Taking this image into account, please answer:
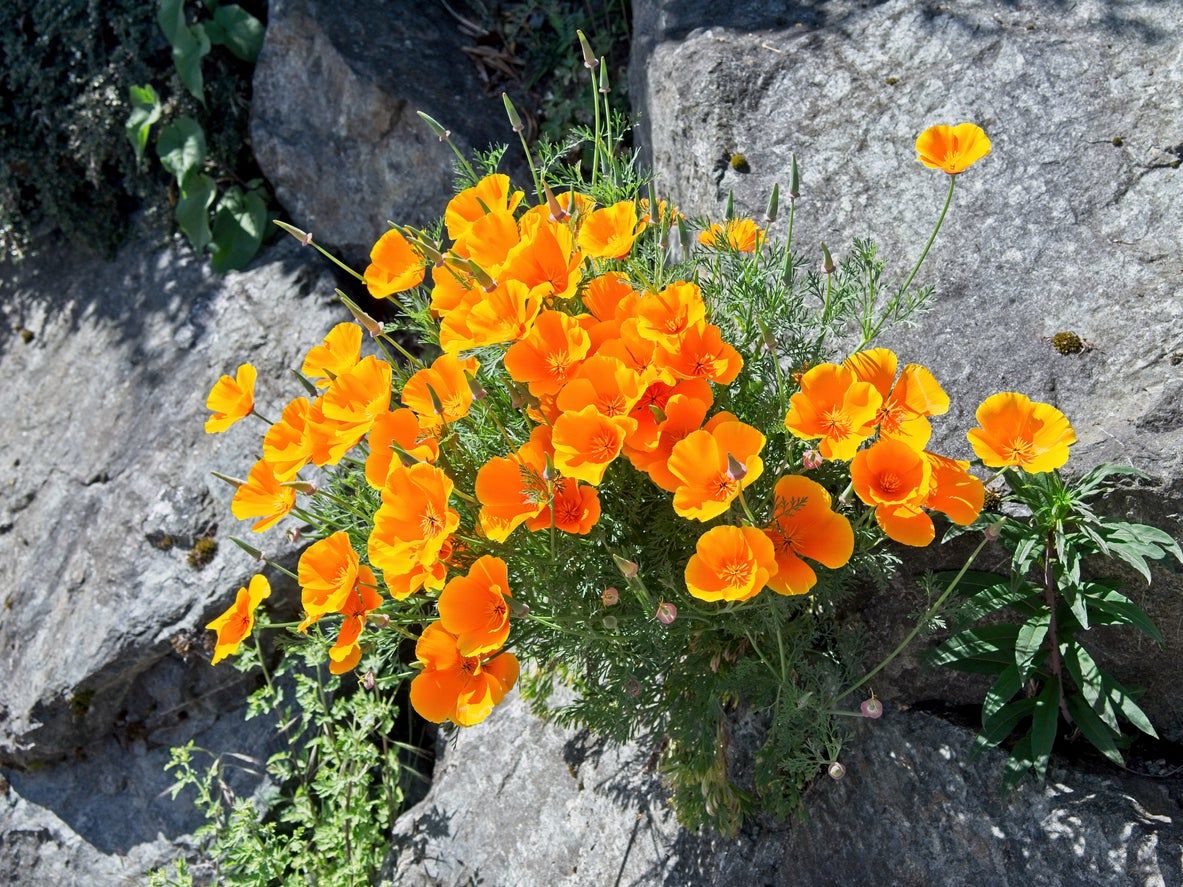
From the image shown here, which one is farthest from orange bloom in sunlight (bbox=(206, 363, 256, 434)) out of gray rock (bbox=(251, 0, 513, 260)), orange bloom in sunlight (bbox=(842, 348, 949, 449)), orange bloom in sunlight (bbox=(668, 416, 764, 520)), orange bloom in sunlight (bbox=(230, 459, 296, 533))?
gray rock (bbox=(251, 0, 513, 260))

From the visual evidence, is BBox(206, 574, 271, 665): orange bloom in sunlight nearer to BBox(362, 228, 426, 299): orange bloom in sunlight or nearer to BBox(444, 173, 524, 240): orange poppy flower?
BBox(362, 228, 426, 299): orange bloom in sunlight

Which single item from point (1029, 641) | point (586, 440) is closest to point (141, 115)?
point (586, 440)

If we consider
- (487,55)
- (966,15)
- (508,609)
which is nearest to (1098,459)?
(508,609)

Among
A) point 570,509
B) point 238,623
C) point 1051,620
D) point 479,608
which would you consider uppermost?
point 570,509

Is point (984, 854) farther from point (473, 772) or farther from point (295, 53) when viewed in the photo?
point (295, 53)

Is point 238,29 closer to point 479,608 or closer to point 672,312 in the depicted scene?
point 672,312

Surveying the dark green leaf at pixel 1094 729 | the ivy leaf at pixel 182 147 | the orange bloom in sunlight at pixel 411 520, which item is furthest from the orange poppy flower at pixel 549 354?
the ivy leaf at pixel 182 147

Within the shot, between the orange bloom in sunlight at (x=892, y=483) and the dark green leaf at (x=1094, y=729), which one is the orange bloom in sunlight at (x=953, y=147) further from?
the dark green leaf at (x=1094, y=729)

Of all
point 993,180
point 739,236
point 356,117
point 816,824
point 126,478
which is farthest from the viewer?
point 356,117
